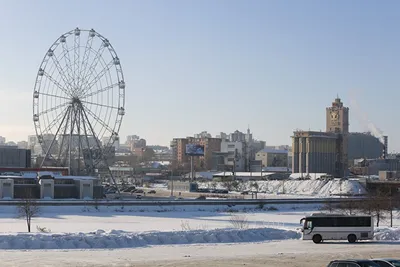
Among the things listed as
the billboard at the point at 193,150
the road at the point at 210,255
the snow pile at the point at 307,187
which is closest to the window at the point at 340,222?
the road at the point at 210,255

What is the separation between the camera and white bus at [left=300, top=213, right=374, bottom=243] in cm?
4381

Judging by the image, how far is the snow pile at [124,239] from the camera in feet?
125

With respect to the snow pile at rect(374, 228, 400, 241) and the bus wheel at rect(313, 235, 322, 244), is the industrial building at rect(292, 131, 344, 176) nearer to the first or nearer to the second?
the snow pile at rect(374, 228, 400, 241)

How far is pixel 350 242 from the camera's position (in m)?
43.8

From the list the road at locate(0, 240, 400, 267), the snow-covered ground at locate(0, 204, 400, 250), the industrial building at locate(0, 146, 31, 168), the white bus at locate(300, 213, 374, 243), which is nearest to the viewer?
the road at locate(0, 240, 400, 267)

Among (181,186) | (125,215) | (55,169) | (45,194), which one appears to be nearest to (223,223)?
(125,215)

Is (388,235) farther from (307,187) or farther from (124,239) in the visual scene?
(307,187)

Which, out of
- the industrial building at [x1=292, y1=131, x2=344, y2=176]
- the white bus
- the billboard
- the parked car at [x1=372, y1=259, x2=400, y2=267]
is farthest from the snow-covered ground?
the industrial building at [x1=292, y1=131, x2=344, y2=176]

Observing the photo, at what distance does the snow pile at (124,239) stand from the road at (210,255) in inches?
57.1

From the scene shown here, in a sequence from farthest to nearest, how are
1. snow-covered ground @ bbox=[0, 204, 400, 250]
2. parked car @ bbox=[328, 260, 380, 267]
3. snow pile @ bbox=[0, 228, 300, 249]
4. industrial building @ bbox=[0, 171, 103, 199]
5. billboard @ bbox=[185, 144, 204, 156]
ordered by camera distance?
billboard @ bbox=[185, 144, 204, 156]
industrial building @ bbox=[0, 171, 103, 199]
snow-covered ground @ bbox=[0, 204, 400, 250]
snow pile @ bbox=[0, 228, 300, 249]
parked car @ bbox=[328, 260, 380, 267]

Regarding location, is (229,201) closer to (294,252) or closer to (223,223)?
(223,223)

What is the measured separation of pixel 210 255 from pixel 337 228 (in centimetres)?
1169

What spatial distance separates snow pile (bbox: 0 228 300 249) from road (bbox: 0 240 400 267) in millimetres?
1450

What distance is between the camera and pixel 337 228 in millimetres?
44062
